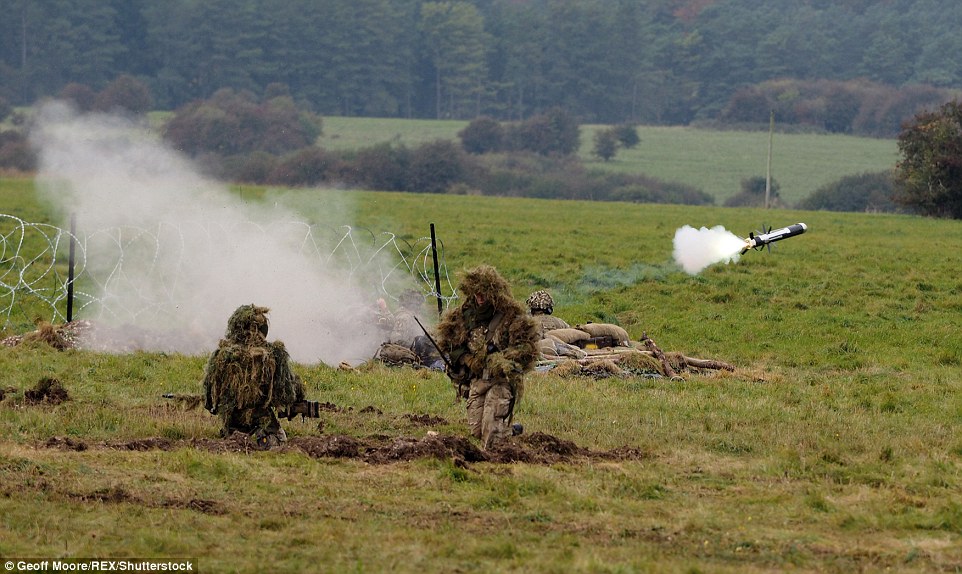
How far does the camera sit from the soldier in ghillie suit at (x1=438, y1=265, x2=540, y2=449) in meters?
14.3

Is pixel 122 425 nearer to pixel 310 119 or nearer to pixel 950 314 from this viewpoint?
pixel 950 314

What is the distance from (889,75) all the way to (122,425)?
4756 inches

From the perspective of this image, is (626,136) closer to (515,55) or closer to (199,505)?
(515,55)

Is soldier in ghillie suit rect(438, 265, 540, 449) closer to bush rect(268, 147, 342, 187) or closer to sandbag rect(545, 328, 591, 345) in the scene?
sandbag rect(545, 328, 591, 345)

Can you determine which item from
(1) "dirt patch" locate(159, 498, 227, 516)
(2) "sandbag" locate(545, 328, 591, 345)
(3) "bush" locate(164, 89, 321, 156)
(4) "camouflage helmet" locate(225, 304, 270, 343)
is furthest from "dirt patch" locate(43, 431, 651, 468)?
(3) "bush" locate(164, 89, 321, 156)

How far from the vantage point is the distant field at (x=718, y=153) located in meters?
77.8

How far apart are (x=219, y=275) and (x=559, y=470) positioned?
11.3 m

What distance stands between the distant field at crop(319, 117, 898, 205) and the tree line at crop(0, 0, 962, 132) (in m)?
8.10

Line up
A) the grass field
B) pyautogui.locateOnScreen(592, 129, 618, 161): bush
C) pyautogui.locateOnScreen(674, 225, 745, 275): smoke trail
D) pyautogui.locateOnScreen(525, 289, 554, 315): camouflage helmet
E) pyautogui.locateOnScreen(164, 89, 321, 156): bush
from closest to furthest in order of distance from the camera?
1. the grass field
2. pyautogui.locateOnScreen(525, 289, 554, 315): camouflage helmet
3. pyautogui.locateOnScreen(674, 225, 745, 275): smoke trail
4. pyautogui.locateOnScreen(164, 89, 321, 156): bush
5. pyautogui.locateOnScreen(592, 129, 618, 161): bush

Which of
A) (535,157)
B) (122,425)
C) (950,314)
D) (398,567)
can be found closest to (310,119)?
(535,157)

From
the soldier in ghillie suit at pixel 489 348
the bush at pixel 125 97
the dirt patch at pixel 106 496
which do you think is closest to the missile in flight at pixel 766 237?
the soldier in ghillie suit at pixel 489 348

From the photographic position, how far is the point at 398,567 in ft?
32.0

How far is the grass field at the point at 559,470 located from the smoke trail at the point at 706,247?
1.49 m

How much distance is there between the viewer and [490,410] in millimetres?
14328
